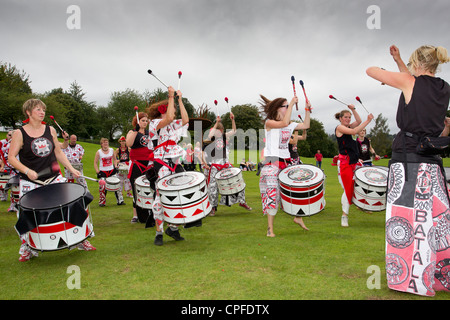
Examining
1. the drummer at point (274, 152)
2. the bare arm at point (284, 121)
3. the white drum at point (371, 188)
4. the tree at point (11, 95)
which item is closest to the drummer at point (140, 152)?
the drummer at point (274, 152)

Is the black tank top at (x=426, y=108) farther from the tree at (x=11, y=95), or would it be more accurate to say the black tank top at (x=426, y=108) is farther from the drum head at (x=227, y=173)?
the tree at (x=11, y=95)

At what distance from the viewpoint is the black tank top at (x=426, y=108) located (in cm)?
303

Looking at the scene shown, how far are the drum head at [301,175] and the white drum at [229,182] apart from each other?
2.58 meters

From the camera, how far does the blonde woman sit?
3010mm

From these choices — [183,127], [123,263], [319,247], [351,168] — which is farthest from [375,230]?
[123,263]

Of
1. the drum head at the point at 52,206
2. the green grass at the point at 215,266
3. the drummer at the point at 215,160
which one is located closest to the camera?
the green grass at the point at 215,266

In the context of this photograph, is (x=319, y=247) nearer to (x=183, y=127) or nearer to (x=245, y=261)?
(x=245, y=261)

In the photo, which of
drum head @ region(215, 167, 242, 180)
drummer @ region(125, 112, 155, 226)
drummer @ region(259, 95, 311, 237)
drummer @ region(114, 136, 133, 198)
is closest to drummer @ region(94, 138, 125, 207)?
drummer @ region(114, 136, 133, 198)

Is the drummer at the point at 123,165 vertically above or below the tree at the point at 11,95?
below

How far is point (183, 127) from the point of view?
5.49 meters

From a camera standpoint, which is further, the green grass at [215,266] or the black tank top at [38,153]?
the black tank top at [38,153]

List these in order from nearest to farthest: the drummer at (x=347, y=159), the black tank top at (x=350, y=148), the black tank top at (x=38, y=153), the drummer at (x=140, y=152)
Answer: the black tank top at (x=38, y=153) < the drummer at (x=347, y=159) < the black tank top at (x=350, y=148) < the drummer at (x=140, y=152)

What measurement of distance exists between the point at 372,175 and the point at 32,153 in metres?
5.89
